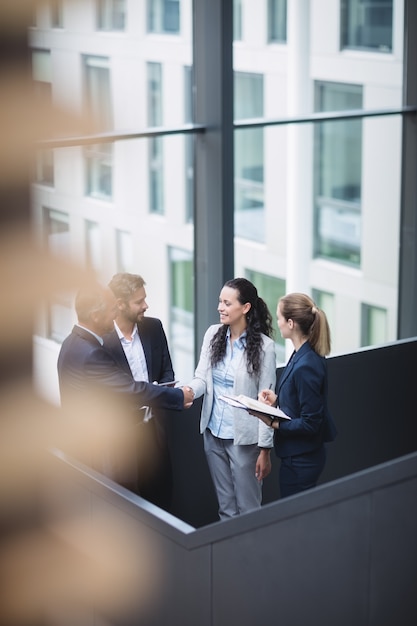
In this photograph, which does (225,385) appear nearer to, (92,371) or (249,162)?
(92,371)

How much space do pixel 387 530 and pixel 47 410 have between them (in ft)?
10.5

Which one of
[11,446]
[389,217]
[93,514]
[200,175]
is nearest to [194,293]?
[200,175]

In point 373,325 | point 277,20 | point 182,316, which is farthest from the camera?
point 373,325

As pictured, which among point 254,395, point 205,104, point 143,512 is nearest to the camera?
point 143,512

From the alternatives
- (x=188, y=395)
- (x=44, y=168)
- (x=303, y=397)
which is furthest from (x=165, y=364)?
(x=44, y=168)

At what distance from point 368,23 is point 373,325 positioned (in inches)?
117

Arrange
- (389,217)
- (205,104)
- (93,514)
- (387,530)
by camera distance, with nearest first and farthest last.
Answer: (387,530)
(93,514)
(205,104)
(389,217)

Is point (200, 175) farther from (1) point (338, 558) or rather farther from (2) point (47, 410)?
(2) point (47, 410)

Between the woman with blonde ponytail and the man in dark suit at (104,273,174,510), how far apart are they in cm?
62

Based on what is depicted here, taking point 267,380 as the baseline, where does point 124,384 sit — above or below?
above

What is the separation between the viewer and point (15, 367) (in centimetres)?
49

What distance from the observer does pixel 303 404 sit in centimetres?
435

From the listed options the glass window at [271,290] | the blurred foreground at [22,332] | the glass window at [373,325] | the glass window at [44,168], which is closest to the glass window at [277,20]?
the glass window at [271,290]

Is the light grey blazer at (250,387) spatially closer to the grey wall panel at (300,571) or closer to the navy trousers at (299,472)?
the navy trousers at (299,472)
